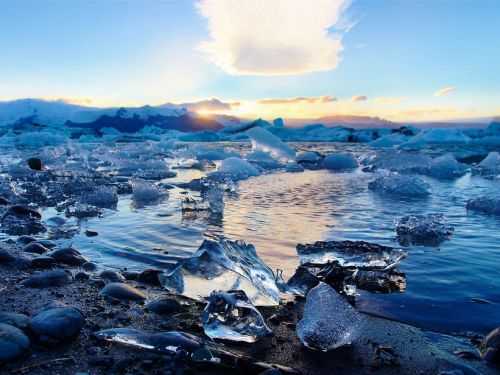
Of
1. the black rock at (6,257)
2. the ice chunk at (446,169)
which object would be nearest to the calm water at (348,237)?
the black rock at (6,257)

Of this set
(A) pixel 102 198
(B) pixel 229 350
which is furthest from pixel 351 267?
(A) pixel 102 198

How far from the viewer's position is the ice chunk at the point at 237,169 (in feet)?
31.6

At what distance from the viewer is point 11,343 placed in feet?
5.48

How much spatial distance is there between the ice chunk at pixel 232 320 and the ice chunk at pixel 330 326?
193 mm

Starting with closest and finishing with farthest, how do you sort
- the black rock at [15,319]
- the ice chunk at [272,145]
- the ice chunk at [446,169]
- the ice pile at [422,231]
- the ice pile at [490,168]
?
the black rock at [15,319]
the ice pile at [422,231]
the ice chunk at [446,169]
the ice pile at [490,168]
the ice chunk at [272,145]

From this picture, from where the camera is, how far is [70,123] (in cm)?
4675

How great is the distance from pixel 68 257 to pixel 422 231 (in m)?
3.07

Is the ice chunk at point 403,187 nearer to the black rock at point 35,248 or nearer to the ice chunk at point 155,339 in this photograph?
the black rock at point 35,248

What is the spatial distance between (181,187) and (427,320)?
5.85 meters

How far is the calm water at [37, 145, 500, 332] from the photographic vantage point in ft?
7.80

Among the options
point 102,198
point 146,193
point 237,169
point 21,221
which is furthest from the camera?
point 237,169

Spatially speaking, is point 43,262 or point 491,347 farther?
point 43,262

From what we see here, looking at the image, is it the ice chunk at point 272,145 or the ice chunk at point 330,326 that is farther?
the ice chunk at point 272,145

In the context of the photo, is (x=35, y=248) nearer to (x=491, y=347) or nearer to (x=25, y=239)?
(x=25, y=239)
